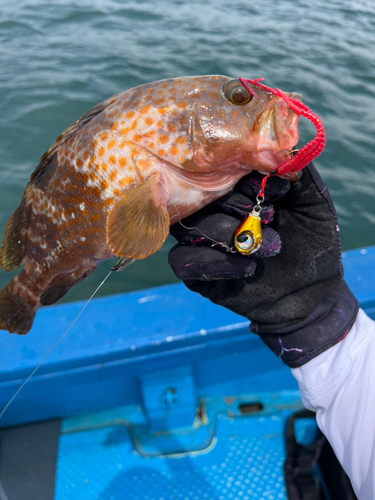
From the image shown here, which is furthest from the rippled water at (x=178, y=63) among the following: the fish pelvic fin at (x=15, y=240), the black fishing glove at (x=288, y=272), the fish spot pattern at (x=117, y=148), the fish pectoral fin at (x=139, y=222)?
the fish pectoral fin at (x=139, y=222)

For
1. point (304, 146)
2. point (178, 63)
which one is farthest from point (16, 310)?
point (178, 63)

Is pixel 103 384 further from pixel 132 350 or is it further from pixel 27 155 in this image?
pixel 27 155

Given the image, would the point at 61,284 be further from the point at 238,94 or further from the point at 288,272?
the point at 238,94

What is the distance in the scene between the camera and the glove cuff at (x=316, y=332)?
7.00ft

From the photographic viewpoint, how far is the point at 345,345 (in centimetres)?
212

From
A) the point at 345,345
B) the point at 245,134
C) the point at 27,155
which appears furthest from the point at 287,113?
the point at 27,155

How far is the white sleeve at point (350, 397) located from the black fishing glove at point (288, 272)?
2.8 inches

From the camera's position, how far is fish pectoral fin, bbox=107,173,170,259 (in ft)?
5.75

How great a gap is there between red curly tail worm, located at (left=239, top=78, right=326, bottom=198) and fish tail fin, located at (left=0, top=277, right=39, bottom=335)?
142 centimetres

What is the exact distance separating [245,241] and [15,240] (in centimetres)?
126

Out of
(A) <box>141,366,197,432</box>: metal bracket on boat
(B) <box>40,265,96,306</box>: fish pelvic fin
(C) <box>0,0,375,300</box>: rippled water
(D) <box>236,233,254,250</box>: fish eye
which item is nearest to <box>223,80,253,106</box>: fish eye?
(D) <box>236,233,254,250</box>: fish eye

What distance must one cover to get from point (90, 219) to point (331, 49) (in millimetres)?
10101

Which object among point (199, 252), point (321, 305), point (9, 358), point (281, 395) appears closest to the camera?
point (199, 252)

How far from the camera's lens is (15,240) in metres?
2.20
